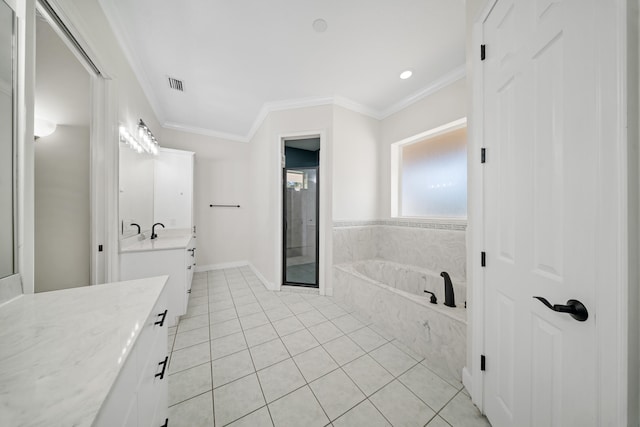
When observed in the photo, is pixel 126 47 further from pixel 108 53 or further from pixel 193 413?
pixel 193 413

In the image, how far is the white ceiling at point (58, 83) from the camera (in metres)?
1.38

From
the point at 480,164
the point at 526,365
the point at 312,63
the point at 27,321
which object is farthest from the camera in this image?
the point at 312,63

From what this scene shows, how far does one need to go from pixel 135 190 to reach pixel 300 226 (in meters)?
2.07

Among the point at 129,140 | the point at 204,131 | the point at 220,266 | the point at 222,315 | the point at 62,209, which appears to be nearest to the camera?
the point at 62,209

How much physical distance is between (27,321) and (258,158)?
10.5 feet

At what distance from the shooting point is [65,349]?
53cm

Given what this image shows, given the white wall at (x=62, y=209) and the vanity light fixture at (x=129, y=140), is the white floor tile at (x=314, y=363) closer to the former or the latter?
the white wall at (x=62, y=209)

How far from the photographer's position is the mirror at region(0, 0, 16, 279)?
2.64 feet

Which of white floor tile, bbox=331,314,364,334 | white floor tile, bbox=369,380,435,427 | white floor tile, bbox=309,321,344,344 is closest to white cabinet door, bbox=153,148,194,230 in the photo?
white floor tile, bbox=309,321,344,344

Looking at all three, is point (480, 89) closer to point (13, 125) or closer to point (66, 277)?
point (13, 125)

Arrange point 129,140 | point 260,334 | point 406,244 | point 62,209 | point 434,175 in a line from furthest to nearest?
1. point 406,244
2. point 434,175
3. point 129,140
4. point 260,334
5. point 62,209

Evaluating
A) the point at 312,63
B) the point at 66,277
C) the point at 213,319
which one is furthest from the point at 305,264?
the point at 312,63

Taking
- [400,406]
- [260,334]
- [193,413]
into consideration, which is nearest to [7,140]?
[193,413]

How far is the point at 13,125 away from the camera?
0.85 metres
